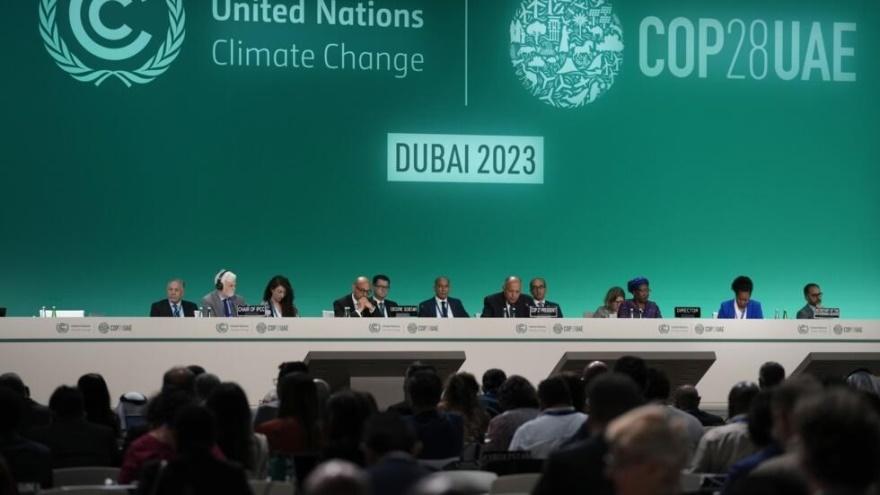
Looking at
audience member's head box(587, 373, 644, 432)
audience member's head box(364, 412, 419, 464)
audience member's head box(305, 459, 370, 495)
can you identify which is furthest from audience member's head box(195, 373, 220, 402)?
audience member's head box(305, 459, 370, 495)

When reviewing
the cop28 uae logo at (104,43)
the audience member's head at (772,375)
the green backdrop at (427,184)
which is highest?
the cop28 uae logo at (104,43)

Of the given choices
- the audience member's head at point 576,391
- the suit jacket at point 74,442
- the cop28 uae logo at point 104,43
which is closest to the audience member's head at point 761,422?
the audience member's head at point 576,391

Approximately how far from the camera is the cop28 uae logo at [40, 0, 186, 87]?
1369cm

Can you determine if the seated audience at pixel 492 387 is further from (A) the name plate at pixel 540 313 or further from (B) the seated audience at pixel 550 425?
(A) the name plate at pixel 540 313

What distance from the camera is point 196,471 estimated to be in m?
4.01

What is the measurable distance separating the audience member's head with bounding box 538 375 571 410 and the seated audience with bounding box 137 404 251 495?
8.15ft

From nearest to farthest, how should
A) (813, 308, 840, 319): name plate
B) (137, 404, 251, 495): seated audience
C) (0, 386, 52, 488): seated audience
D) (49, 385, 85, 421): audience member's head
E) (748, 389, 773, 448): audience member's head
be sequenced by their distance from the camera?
(137, 404, 251, 495): seated audience → (748, 389, 773, 448): audience member's head → (0, 386, 52, 488): seated audience → (49, 385, 85, 421): audience member's head → (813, 308, 840, 319): name plate

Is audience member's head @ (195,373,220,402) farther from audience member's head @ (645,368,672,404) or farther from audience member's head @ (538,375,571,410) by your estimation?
audience member's head @ (645,368,672,404)

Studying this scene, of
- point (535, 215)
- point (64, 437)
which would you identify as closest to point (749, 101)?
point (535, 215)

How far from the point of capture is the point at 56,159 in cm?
1366

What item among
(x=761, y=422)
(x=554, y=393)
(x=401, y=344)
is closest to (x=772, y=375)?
(x=554, y=393)

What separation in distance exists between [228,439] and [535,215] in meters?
9.55

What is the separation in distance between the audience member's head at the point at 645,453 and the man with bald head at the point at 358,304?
896 centimetres

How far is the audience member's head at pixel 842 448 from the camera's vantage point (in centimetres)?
275
